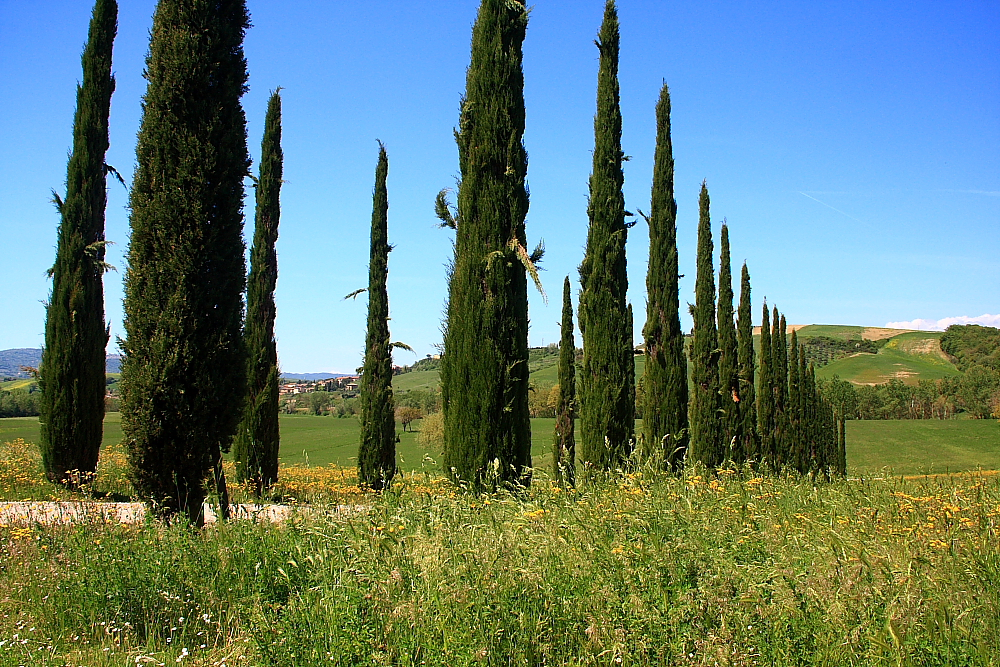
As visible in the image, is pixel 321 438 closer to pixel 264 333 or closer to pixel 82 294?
pixel 264 333

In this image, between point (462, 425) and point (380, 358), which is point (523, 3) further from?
point (380, 358)

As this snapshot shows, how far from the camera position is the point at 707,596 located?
3109 millimetres

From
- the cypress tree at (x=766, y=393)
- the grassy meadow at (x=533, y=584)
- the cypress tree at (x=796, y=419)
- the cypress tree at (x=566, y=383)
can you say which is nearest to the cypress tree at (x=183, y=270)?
the grassy meadow at (x=533, y=584)

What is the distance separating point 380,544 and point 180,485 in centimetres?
465

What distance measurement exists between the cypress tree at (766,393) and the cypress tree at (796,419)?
5.80ft

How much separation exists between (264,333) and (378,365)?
13.6 ft

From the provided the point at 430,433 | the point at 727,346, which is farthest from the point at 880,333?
the point at 727,346

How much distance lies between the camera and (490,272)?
8969 millimetres

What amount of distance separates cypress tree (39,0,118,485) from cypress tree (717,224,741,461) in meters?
18.6

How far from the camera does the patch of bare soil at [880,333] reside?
96750mm

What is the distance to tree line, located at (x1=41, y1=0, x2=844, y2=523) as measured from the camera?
285 inches

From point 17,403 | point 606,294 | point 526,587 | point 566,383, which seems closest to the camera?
point 526,587

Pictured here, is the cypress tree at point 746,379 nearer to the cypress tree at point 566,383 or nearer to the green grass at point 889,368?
the cypress tree at point 566,383

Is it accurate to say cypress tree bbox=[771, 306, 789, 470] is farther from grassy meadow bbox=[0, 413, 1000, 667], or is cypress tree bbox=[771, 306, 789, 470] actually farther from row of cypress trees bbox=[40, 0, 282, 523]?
row of cypress trees bbox=[40, 0, 282, 523]
